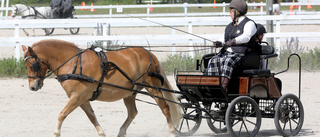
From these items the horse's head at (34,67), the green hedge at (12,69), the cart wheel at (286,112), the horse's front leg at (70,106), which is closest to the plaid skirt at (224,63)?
the cart wheel at (286,112)

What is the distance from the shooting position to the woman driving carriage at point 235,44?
6926mm

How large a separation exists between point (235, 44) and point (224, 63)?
28cm

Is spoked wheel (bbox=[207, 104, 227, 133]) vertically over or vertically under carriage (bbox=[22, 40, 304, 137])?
under

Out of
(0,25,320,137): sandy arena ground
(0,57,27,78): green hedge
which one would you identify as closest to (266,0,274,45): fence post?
(0,25,320,137): sandy arena ground

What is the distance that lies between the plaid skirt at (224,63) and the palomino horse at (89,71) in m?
0.63

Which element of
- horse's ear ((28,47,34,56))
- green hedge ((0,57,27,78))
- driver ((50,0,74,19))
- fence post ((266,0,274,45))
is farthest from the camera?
driver ((50,0,74,19))

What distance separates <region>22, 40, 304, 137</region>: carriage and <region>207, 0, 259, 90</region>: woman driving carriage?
0.13 metres

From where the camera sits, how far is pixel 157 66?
23.9 feet

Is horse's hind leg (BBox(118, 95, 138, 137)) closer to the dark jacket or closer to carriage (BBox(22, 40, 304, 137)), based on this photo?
carriage (BBox(22, 40, 304, 137))

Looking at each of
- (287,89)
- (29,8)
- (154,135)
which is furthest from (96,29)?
(29,8)

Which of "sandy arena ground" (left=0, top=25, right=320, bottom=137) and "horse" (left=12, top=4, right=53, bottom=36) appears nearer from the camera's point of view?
"sandy arena ground" (left=0, top=25, right=320, bottom=137)

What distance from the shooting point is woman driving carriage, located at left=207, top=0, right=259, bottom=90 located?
22.7ft

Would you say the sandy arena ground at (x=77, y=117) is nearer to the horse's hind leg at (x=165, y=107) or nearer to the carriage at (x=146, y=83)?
the horse's hind leg at (x=165, y=107)

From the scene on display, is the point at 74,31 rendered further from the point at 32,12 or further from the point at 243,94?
the point at 243,94
